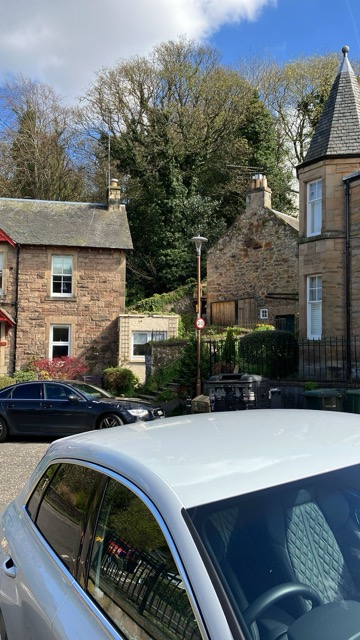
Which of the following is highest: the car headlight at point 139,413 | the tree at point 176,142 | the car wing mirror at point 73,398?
the tree at point 176,142

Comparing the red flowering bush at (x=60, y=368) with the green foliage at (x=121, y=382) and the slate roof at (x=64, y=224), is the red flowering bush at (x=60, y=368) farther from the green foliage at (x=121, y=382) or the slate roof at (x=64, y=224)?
the slate roof at (x=64, y=224)

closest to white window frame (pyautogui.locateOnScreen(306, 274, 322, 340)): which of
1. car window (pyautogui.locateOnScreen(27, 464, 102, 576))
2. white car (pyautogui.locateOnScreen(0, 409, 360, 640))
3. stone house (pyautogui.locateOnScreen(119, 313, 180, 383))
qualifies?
stone house (pyautogui.locateOnScreen(119, 313, 180, 383))

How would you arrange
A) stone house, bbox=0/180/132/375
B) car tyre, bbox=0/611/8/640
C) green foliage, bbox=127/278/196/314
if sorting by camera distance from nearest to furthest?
car tyre, bbox=0/611/8/640 < stone house, bbox=0/180/132/375 < green foliage, bbox=127/278/196/314

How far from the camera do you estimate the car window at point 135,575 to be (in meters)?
1.51

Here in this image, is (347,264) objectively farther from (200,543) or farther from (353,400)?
(200,543)

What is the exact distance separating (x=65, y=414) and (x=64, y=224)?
13954 millimetres

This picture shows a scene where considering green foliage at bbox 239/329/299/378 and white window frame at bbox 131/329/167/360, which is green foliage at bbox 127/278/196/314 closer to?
white window frame at bbox 131/329/167/360

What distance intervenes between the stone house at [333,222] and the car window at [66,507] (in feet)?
41.3

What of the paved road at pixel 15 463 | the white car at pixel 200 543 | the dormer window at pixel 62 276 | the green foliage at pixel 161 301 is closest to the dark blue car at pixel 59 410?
the paved road at pixel 15 463

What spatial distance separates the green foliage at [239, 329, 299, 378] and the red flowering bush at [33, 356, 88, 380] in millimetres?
8445

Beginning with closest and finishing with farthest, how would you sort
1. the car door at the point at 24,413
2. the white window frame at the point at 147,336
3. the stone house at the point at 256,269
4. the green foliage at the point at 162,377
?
A: the car door at the point at 24,413, the green foliage at the point at 162,377, the white window frame at the point at 147,336, the stone house at the point at 256,269

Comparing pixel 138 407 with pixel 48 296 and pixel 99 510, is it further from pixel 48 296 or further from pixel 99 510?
pixel 48 296

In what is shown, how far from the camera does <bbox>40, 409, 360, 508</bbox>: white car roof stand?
5.51ft

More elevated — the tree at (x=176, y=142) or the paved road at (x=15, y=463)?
the tree at (x=176, y=142)
